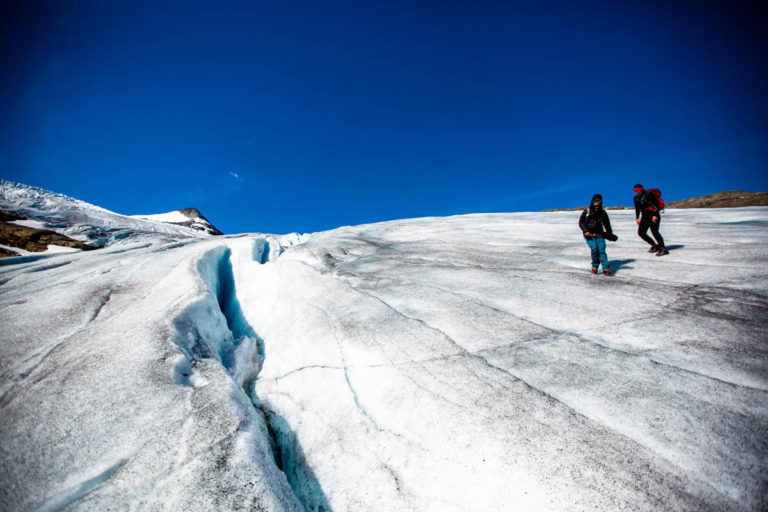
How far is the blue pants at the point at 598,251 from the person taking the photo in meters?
6.89

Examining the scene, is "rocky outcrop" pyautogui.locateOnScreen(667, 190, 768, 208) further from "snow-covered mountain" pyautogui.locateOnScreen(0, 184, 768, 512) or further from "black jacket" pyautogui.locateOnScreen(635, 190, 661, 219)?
"snow-covered mountain" pyautogui.locateOnScreen(0, 184, 768, 512)

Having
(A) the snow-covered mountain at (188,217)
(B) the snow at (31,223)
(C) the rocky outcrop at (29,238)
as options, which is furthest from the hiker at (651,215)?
(A) the snow-covered mountain at (188,217)

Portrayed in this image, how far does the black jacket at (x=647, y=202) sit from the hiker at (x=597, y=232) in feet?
5.94

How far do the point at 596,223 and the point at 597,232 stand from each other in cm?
26

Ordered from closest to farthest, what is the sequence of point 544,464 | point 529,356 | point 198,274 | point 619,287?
point 544,464
point 529,356
point 619,287
point 198,274

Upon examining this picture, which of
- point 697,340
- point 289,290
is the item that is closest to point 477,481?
point 697,340

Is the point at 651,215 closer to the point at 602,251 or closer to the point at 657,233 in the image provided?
the point at 657,233

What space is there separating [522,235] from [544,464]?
36.2ft

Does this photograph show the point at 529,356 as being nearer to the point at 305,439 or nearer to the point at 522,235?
the point at 305,439

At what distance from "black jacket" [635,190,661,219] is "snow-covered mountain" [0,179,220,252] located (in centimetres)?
2735

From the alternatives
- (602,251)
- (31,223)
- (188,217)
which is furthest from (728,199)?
(188,217)

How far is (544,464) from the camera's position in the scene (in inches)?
111

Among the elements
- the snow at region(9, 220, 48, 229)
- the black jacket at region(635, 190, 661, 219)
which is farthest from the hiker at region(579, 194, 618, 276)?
the snow at region(9, 220, 48, 229)

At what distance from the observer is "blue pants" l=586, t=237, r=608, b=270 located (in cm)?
689
